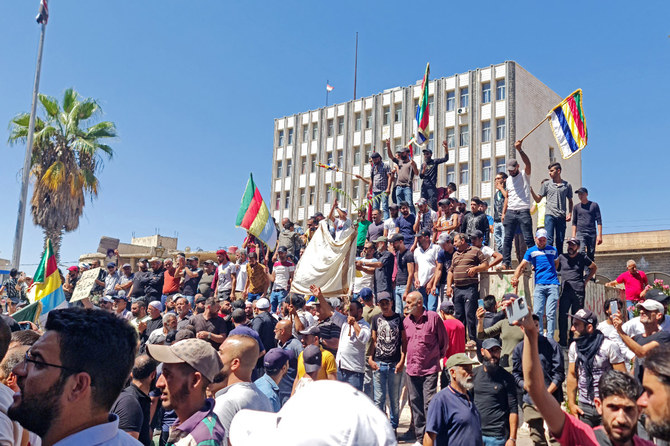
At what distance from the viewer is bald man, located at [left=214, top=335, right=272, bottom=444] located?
353cm

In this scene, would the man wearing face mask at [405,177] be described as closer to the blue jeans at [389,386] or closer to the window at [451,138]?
the blue jeans at [389,386]

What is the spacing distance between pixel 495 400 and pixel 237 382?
3.02m

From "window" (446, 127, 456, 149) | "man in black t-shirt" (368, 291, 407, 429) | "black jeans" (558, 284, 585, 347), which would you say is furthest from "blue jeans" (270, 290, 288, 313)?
"window" (446, 127, 456, 149)

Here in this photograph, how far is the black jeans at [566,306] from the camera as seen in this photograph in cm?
924

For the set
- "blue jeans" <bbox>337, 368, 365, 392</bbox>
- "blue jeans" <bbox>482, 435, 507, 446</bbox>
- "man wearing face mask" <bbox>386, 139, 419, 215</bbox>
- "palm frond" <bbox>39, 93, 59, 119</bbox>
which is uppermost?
"palm frond" <bbox>39, 93, 59, 119</bbox>

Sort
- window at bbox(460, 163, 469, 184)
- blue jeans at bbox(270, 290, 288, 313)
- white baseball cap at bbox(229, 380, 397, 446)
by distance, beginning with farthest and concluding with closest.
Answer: window at bbox(460, 163, 469, 184), blue jeans at bbox(270, 290, 288, 313), white baseball cap at bbox(229, 380, 397, 446)

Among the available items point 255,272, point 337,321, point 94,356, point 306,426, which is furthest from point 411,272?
point 306,426

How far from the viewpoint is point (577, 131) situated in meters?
11.3

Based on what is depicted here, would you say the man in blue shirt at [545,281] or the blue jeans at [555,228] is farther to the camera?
the blue jeans at [555,228]

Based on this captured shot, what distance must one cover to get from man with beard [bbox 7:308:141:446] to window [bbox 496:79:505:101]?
38.5 meters

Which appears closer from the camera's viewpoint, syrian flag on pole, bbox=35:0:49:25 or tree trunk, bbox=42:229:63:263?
syrian flag on pole, bbox=35:0:49:25

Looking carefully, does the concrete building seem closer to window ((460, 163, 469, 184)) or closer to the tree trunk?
window ((460, 163, 469, 184))

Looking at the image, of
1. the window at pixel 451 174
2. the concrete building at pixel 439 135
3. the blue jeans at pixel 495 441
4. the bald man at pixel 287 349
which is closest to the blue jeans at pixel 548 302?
the blue jeans at pixel 495 441

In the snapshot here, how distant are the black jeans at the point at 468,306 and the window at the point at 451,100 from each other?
108 feet
